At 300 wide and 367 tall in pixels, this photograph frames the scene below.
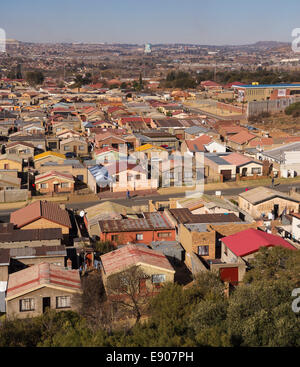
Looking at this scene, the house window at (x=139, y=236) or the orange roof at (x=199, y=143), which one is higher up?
the orange roof at (x=199, y=143)

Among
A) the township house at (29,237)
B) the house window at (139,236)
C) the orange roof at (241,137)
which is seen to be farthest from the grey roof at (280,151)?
the township house at (29,237)

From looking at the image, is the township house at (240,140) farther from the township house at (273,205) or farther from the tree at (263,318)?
the tree at (263,318)

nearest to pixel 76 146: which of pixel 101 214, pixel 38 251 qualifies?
pixel 101 214

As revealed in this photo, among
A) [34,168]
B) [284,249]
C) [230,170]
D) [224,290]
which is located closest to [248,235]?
[284,249]
